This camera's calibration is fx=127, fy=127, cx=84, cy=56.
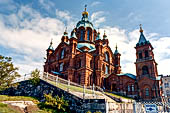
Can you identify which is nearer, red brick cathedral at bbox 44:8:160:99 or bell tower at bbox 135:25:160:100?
bell tower at bbox 135:25:160:100

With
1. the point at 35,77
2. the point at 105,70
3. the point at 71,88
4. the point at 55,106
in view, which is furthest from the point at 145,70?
the point at 55,106

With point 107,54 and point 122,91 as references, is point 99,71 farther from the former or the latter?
point 107,54

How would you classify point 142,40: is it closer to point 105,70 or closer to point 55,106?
point 105,70

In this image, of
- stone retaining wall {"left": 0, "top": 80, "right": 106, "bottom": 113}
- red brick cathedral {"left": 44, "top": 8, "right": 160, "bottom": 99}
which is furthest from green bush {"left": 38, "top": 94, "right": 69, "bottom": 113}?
red brick cathedral {"left": 44, "top": 8, "right": 160, "bottom": 99}

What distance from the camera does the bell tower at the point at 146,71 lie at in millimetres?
26362

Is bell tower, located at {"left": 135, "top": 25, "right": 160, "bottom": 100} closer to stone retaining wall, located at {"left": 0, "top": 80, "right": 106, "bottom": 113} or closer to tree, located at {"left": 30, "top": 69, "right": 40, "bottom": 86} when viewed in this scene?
stone retaining wall, located at {"left": 0, "top": 80, "right": 106, "bottom": 113}

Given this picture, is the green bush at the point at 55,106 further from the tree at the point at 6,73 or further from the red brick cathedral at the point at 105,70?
the red brick cathedral at the point at 105,70

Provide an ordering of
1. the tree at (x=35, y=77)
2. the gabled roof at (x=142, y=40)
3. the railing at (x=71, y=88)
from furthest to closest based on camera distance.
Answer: the gabled roof at (x=142, y=40)
the tree at (x=35, y=77)
the railing at (x=71, y=88)

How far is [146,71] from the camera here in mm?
29469

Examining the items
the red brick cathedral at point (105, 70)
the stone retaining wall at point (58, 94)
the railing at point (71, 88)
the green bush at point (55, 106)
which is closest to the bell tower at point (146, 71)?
the red brick cathedral at point (105, 70)

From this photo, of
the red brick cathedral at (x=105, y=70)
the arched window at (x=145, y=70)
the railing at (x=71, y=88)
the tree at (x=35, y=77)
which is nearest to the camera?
the railing at (x=71, y=88)

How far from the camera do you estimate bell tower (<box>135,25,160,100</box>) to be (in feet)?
86.5

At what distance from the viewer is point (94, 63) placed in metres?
32.4

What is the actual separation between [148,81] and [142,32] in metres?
13.9
